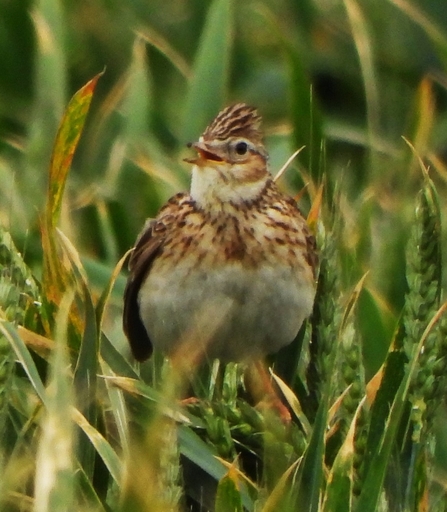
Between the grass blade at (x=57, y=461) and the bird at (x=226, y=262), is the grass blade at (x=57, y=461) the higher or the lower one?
the higher one


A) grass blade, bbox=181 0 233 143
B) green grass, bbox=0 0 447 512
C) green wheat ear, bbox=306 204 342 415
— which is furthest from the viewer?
grass blade, bbox=181 0 233 143

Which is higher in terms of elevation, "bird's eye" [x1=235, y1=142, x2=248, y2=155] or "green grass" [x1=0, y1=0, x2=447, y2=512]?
"bird's eye" [x1=235, y1=142, x2=248, y2=155]

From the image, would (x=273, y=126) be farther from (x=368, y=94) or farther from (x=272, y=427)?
(x=272, y=427)

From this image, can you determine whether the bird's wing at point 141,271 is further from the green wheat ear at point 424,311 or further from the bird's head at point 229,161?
the green wheat ear at point 424,311

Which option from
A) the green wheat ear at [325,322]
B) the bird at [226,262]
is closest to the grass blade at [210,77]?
the bird at [226,262]

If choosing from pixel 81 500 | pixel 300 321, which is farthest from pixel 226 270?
pixel 81 500

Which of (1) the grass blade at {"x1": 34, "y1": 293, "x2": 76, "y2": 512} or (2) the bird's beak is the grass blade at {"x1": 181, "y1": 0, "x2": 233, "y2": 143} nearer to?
(2) the bird's beak

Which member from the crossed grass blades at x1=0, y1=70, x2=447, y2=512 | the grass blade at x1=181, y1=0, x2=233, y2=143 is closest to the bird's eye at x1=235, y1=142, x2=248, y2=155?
the crossed grass blades at x1=0, y1=70, x2=447, y2=512

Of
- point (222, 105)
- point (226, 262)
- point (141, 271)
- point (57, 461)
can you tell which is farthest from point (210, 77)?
point (57, 461)
